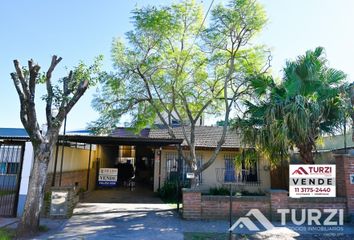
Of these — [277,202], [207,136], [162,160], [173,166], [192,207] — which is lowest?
[192,207]

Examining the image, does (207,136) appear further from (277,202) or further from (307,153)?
(277,202)

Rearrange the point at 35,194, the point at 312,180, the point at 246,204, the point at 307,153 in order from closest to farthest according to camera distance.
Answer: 1. the point at 35,194
2. the point at 312,180
3. the point at 246,204
4. the point at 307,153

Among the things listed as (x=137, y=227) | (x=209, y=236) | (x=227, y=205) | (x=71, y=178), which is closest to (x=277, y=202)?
(x=227, y=205)

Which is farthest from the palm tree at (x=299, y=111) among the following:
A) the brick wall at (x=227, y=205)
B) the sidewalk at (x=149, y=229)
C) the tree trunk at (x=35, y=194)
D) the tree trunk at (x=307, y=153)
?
the tree trunk at (x=35, y=194)

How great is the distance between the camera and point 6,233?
6.92 m

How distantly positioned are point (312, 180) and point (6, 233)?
Answer: 8961 millimetres

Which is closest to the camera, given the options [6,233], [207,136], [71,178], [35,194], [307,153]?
[6,233]

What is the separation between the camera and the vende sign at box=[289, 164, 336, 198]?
339 inches

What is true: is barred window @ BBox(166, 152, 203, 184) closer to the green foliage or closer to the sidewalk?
the green foliage

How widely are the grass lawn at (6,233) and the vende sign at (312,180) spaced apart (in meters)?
7.91

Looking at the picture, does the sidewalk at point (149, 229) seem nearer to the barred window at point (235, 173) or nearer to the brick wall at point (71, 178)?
the brick wall at point (71, 178)

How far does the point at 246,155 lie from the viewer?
1048 centimetres

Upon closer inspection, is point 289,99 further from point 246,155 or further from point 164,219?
point 164,219

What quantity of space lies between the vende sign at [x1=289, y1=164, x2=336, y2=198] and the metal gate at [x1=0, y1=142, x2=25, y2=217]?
8983 millimetres
